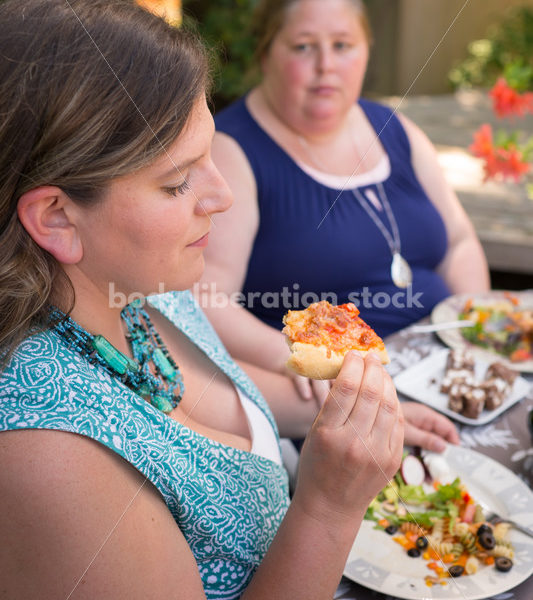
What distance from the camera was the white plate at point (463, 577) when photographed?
1164 mm

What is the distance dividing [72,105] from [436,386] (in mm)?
1254

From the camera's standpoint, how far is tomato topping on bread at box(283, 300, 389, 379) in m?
1.33

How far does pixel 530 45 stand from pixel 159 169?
9.42m

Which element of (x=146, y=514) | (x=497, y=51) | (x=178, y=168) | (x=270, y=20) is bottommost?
(x=146, y=514)

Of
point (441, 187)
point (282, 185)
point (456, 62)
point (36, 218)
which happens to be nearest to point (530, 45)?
point (456, 62)

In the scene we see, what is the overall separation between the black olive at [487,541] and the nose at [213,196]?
2.57 ft

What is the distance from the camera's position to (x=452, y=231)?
2721 millimetres

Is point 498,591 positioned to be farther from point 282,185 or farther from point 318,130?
point 318,130

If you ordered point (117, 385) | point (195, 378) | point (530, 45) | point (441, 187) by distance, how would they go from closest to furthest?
point (117, 385)
point (195, 378)
point (441, 187)
point (530, 45)

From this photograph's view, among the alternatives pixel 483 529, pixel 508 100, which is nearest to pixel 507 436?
pixel 483 529

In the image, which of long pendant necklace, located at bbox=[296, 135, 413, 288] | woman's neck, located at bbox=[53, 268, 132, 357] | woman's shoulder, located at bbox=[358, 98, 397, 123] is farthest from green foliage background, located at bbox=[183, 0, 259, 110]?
woman's neck, located at bbox=[53, 268, 132, 357]

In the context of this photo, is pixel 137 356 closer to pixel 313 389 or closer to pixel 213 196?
pixel 213 196

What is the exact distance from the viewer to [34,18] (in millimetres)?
981

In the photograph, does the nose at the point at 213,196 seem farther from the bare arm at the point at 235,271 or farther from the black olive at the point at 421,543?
the bare arm at the point at 235,271
